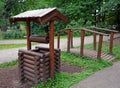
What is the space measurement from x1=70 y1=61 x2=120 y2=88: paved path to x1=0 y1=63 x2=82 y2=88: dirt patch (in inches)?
34.0

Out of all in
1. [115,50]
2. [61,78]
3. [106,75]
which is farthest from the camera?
Answer: [115,50]

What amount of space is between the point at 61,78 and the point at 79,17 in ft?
52.6

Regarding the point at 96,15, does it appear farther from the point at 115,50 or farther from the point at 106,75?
the point at 106,75

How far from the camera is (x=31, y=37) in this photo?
20.9 ft

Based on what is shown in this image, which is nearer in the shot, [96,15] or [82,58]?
[82,58]

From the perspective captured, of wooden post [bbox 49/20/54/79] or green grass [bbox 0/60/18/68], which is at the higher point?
wooden post [bbox 49/20/54/79]

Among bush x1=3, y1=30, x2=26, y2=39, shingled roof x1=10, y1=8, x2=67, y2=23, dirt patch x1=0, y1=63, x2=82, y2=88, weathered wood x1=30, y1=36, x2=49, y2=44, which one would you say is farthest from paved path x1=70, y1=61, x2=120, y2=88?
bush x1=3, y1=30, x2=26, y2=39

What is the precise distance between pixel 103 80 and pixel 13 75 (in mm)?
2775

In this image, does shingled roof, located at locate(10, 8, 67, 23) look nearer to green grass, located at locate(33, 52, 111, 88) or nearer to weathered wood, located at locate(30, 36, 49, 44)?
weathered wood, located at locate(30, 36, 49, 44)

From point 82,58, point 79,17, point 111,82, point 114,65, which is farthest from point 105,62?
point 79,17

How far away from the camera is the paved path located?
19.3 feet

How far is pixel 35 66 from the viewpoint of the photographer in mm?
5848

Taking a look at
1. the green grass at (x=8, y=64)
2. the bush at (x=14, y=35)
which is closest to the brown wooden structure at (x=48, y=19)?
the green grass at (x=8, y=64)

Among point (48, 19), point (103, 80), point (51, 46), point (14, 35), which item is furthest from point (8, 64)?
point (14, 35)
